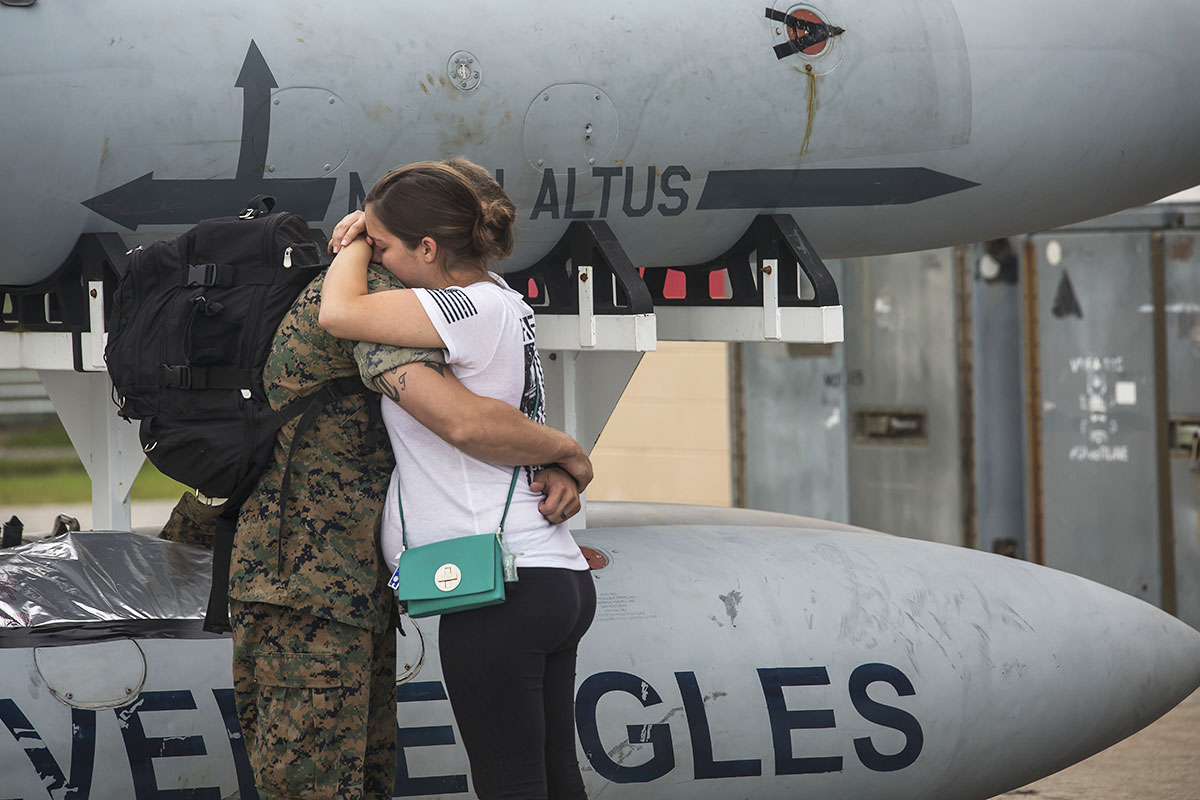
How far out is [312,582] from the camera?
2359 millimetres

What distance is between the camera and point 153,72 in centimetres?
329

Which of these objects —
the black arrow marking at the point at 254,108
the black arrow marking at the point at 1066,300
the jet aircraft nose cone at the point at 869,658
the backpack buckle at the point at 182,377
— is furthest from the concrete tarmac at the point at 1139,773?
the backpack buckle at the point at 182,377

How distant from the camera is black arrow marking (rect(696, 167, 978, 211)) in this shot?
12.4 ft

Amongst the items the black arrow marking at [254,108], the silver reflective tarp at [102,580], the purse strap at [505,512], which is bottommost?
the silver reflective tarp at [102,580]

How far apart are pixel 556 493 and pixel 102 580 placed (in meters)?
1.59

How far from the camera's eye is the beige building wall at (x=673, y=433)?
775 cm

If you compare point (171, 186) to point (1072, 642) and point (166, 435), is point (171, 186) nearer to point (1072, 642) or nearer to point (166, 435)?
point (166, 435)

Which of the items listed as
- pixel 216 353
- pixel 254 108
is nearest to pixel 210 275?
pixel 216 353

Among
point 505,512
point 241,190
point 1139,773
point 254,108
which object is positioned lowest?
point 1139,773

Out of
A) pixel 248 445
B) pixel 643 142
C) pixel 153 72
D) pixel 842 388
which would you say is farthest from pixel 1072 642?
pixel 842 388

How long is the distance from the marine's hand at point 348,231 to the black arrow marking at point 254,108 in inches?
42.6

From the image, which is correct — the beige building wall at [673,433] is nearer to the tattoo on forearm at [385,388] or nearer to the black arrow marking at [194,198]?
the black arrow marking at [194,198]

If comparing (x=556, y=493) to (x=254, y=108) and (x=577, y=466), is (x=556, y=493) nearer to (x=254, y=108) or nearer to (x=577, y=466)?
(x=577, y=466)

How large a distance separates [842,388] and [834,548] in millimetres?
3126
